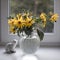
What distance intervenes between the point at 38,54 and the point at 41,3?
553 mm

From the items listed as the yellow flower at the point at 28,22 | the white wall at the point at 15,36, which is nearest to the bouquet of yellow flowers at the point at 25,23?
the yellow flower at the point at 28,22

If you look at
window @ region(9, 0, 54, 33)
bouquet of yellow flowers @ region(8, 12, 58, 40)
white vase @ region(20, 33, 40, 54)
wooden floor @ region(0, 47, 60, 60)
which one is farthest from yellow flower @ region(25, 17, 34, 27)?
window @ region(9, 0, 54, 33)

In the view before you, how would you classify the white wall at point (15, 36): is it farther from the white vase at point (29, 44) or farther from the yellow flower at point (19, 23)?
the yellow flower at point (19, 23)

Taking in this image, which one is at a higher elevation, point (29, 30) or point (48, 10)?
point (48, 10)

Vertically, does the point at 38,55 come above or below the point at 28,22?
below

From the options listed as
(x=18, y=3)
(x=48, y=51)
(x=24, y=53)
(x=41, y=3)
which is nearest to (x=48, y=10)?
(x=41, y=3)

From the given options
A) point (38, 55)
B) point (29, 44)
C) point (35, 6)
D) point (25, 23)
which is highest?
point (35, 6)

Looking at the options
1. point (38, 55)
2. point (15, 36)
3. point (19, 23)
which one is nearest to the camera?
point (19, 23)

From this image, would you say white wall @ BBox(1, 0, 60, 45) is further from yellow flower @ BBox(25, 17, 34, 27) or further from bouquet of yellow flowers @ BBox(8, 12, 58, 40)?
yellow flower @ BBox(25, 17, 34, 27)

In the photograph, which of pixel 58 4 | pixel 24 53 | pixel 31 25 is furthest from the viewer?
pixel 58 4

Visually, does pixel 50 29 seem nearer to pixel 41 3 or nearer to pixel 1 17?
pixel 41 3

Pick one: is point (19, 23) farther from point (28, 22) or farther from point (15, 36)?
point (15, 36)

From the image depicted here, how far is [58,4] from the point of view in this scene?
1.77m

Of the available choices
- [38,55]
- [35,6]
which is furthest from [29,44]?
[35,6]
